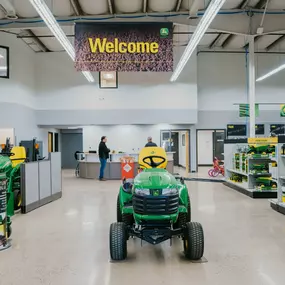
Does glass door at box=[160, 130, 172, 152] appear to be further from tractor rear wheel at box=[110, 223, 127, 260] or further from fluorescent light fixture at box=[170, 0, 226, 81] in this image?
tractor rear wheel at box=[110, 223, 127, 260]

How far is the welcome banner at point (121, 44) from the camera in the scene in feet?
21.8

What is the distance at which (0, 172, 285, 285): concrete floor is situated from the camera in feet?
10.3

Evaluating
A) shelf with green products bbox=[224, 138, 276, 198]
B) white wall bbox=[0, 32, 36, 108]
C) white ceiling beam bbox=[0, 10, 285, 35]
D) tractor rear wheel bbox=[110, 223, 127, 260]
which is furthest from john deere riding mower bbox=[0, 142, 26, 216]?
white wall bbox=[0, 32, 36, 108]

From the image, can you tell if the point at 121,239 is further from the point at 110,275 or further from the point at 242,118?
the point at 242,118

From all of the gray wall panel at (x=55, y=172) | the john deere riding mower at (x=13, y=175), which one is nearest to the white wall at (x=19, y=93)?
the gray wall panel at (x=55, y=172)

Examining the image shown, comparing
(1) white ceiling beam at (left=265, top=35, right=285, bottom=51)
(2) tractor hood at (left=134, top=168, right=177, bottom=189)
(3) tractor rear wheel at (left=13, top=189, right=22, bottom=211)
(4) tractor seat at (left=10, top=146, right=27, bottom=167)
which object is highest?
(1) white ceiling beam at (left=265, top=35, right=285, bottom=51)

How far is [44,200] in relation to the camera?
696cm

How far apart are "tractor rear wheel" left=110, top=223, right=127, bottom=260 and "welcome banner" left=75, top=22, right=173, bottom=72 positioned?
13.7 feet

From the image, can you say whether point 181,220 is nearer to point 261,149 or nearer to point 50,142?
point 261,149

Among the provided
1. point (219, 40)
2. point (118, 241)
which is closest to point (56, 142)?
point (219, 40)

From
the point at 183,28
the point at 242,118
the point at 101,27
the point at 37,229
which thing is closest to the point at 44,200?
the point at 37,229

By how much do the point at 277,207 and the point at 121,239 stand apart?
394 centimetres

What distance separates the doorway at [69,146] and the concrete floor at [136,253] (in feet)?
38.5

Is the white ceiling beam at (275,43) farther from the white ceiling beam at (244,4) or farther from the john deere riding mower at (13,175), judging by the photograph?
the john deere riding mower at (13,175)
